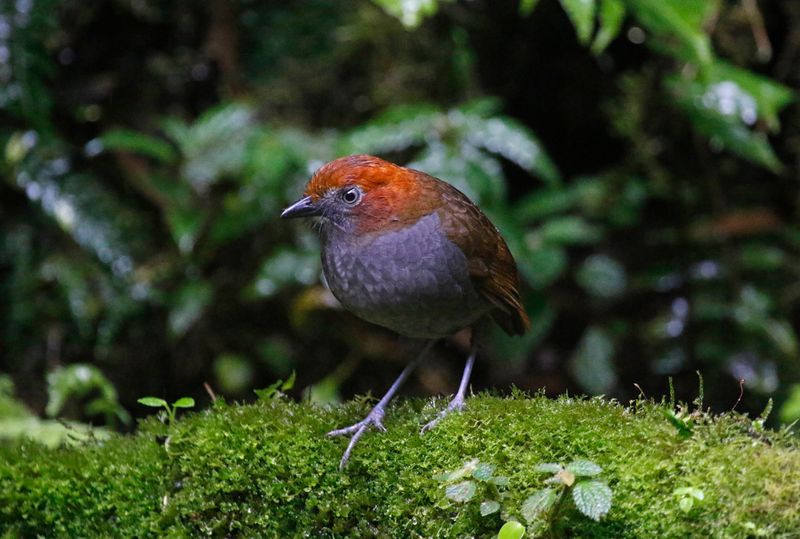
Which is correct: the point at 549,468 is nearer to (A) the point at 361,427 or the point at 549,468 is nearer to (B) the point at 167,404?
(A) the point at 361,427

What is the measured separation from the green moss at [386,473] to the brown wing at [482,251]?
518 mm

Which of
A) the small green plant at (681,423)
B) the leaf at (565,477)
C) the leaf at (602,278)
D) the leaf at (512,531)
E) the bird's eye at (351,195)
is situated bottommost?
the leaf at (602,278)

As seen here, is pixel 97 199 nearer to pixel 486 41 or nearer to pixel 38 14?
pixel 38 14

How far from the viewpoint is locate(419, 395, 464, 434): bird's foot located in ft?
7.64

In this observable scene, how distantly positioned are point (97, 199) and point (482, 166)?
2.16m

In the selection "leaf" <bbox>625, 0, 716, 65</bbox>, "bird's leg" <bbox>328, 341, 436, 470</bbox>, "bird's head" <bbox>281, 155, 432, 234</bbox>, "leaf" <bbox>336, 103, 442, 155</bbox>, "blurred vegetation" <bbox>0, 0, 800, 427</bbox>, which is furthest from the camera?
"blurred vegetation" <bbox>0, 0, 800, 427</bbox>

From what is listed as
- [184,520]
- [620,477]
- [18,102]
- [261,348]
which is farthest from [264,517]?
[18,102]

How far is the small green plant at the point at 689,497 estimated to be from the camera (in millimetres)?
1873

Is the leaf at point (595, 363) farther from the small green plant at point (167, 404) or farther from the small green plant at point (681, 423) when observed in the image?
the small green plant at point (167, 404)

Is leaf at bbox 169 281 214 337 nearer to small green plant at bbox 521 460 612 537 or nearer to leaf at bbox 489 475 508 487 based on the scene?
leaf at bbox 489 475 508 487

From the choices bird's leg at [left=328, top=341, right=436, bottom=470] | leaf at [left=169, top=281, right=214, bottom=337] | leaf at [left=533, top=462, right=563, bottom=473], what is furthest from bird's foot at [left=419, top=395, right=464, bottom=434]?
leaf at [left=169, top=281, right=214, bottom=337]

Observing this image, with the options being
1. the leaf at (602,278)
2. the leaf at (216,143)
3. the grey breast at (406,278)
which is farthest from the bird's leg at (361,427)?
the leaf at (602,278)

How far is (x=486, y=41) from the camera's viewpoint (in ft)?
18.5

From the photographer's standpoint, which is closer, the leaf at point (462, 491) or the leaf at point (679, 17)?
the leaf at point (462, 491)
